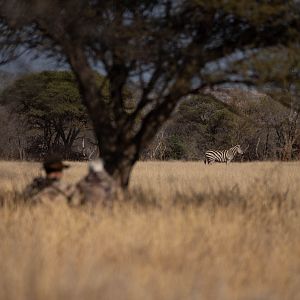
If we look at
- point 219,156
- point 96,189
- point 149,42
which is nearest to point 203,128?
point 219,156

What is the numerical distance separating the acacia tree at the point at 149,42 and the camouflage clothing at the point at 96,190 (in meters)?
1.04

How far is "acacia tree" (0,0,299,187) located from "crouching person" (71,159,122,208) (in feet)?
3.41

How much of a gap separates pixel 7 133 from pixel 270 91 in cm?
3854

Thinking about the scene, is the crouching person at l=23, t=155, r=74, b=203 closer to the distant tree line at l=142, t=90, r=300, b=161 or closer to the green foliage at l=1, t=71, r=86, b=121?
the green foliage at l=1, t=71, r=86, b=121

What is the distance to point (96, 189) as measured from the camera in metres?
7.54

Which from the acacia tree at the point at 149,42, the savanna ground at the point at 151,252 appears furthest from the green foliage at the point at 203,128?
the savanna ground at the point at 151,252

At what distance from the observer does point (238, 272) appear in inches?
195

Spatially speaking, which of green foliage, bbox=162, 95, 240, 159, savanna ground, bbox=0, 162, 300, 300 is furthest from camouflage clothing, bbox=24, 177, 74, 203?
green foliage, bbox=162, 95, 240, 159

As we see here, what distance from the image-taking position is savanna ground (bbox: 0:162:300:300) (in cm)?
398

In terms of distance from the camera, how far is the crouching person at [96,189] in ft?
24.5

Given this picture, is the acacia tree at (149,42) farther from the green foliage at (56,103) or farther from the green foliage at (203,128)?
the green foliage at (203,128)

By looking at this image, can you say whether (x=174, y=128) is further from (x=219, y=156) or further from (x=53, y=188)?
(x=53, y=188)

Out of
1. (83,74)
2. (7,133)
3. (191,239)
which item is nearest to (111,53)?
(83,74)

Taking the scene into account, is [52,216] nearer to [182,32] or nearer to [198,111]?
[182,32]
